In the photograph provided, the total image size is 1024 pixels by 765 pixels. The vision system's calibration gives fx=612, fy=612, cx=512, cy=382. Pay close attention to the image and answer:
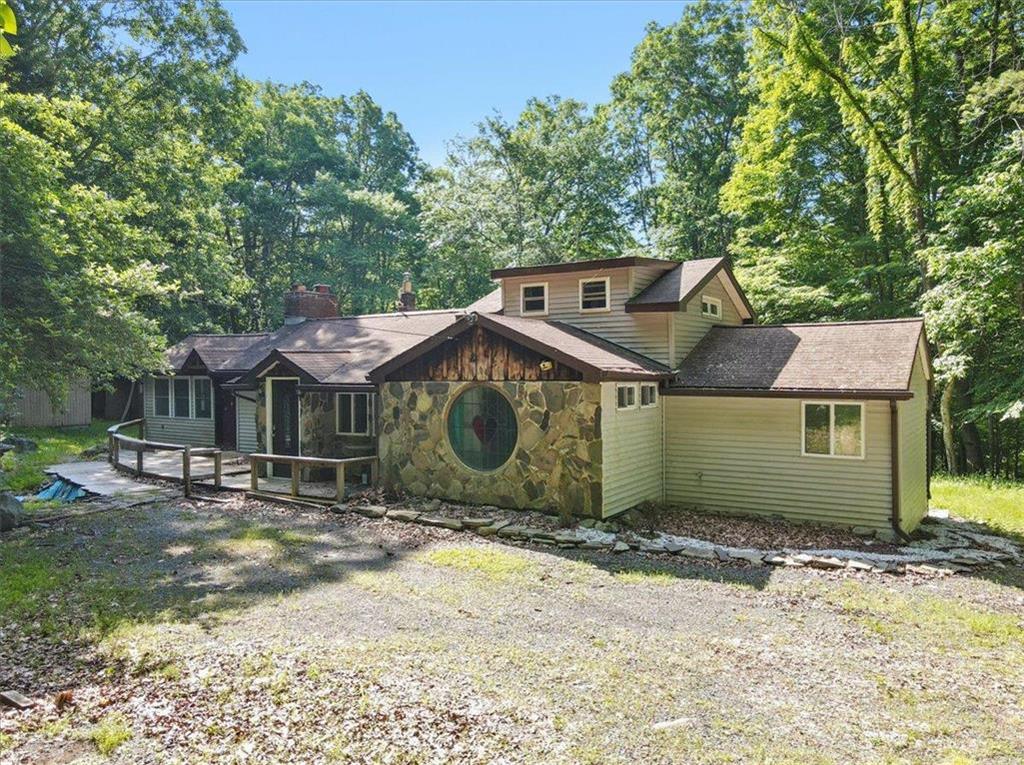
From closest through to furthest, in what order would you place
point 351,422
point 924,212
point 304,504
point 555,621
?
point 555,621
point 304,504
point 351,422
point 924,212

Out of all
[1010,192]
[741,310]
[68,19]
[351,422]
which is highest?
[68,19]

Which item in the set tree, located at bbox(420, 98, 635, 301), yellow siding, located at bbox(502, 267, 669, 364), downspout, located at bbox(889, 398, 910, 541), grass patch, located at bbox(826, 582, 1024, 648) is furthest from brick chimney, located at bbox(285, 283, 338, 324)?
grass patch, located at bbox(826, 582, 1024, 648)

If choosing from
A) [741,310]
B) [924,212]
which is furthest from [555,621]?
[924,212]

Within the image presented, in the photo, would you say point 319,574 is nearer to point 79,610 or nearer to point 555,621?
point 79,610

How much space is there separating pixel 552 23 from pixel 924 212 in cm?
1296

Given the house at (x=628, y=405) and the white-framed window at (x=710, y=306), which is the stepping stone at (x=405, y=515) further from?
the white-framed window at (x=710, y=306)

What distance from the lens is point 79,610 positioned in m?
6.95

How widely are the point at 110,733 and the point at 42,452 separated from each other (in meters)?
18.7

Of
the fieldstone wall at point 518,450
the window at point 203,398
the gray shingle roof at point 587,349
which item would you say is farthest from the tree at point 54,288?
the window at point 203,398

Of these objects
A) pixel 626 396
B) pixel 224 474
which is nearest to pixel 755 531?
pixel 626 396

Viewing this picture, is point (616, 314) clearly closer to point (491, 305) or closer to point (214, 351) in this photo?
point (491, 305)

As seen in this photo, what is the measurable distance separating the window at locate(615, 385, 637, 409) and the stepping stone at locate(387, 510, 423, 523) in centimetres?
426

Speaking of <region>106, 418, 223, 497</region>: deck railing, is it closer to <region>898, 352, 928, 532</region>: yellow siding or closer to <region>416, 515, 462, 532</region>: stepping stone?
<region>416, 515, 462, 532</region>: stepping stone

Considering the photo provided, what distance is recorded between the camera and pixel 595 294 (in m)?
14.3
